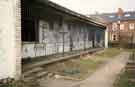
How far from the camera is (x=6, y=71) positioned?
6.79 m

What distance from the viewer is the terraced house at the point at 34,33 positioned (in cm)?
681

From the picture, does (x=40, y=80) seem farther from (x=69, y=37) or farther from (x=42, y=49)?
(x=69, y=37)

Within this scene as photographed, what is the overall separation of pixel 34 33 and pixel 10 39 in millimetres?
4689

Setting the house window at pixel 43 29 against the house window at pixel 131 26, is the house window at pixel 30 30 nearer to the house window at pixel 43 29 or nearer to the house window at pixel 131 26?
the house window at pixel 43 29

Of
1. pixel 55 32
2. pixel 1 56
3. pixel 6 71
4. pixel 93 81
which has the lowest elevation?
pixel 93 81

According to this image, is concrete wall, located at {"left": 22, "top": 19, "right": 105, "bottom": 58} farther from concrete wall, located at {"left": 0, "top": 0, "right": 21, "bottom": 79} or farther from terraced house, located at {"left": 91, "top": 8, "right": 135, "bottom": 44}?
terraced house, located at {"left": 91, "top": 8, "right": 135, "bottom": 44}

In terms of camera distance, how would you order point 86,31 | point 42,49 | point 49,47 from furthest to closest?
point 86,31, point 49,47, point 42,49

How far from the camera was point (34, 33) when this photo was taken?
11578 millimetres

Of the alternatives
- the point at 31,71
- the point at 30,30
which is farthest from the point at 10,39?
the point at 30,30

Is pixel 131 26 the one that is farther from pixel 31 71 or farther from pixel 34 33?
pixel 31 71

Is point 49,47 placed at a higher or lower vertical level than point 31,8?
lower

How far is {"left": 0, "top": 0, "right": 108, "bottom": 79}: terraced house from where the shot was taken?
22.3 feet

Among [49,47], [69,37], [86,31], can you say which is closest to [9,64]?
[49,47]

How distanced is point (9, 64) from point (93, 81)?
10.8ft
